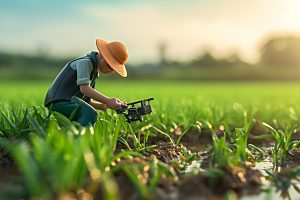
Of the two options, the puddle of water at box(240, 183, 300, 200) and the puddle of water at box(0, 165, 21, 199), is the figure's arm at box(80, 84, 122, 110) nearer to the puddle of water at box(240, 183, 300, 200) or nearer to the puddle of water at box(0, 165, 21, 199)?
the puddle of water at box(0, 165, 21, 199)

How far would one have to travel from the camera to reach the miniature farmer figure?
2697mm

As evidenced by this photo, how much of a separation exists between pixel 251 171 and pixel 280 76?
41116 millimetres

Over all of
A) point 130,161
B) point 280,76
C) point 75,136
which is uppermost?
point 75,136

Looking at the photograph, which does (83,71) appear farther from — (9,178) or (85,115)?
(9,178)

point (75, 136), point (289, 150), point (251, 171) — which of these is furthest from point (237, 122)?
point (75, 136)

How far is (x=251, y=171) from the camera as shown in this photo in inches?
78.7

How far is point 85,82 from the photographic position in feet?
8.75

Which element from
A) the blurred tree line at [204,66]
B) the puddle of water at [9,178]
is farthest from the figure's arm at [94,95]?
the blurred tree line at [204,66]

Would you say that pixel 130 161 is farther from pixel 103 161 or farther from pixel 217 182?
pixel 217 182

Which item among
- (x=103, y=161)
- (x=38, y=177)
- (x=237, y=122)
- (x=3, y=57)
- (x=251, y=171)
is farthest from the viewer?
(x=3, y=57)

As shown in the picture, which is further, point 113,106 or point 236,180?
point 113,106

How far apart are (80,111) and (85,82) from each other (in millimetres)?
324

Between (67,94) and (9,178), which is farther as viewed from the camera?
(67,94)

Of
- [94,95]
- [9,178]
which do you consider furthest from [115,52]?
[9,178]
